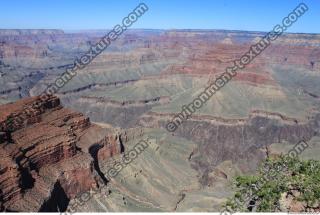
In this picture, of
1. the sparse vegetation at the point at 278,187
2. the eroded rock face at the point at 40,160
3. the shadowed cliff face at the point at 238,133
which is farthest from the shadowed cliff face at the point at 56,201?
the shadowed cliff face at the point at 238,133

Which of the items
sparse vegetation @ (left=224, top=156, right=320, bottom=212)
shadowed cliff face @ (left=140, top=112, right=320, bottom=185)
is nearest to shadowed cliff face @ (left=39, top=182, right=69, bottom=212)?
sparse vegetation @ (left=224, top=156, right=320, bottom=212)

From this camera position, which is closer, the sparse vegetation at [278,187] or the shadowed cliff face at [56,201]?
the sparse vegetation at [278,187]

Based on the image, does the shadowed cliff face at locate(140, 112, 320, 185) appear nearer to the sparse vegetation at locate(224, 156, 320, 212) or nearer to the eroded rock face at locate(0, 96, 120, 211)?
the eroded rock face at locate(0, 96, 120, 211)

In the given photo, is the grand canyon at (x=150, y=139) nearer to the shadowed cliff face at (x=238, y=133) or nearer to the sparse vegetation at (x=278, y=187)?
the shadowed cliff face at (x=238, y=133)

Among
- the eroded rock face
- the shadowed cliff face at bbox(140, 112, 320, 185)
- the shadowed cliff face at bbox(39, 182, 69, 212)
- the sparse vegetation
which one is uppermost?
the sparse vegetation

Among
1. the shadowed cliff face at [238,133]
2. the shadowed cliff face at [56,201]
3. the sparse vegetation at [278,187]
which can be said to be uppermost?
the sparse vegetation at [278,187]

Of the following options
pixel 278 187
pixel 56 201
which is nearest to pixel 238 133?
pixel 56 201

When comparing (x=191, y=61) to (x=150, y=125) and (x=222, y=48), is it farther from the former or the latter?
(x=150, y=125)

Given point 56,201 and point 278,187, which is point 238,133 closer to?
point 56,201
